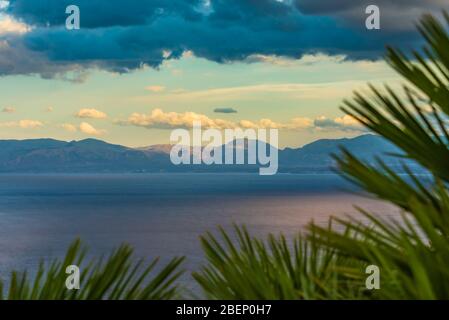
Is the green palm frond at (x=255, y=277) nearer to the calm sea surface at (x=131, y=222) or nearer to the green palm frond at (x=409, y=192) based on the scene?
the green palm frond at (x=409, y=192)

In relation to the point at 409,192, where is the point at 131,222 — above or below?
above

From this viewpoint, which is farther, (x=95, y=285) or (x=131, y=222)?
(x=131, y=222)

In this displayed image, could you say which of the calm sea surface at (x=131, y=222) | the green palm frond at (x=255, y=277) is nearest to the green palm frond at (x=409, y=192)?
the green palm frond at (x=255, y=277)

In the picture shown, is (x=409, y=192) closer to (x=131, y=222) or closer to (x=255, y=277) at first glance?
(x=255, y=277)

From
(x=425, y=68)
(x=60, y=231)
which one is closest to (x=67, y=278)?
(x=425, y=68)

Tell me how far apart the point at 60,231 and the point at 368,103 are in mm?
93975

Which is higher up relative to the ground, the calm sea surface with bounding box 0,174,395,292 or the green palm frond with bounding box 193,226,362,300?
the calm sea surface with bounding box 0,174,395,292

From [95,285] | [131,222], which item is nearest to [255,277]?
[95,285]

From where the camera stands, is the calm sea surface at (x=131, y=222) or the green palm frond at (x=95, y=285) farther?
the calm sea surface at (x=131, y=222)

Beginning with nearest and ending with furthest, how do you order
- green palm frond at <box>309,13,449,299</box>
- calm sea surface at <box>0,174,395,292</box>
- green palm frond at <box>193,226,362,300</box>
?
1. green palm frond at <box>309,13,449,299</box>
2. green palm frond at <box>193,226,362,300</box>
3. calm sea surface at <box>0,174,395,292</box>

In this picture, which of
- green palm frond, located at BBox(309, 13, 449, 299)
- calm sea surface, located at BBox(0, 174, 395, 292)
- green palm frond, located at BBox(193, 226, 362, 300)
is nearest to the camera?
green palm frond, located at BBox(309, 13, 449, 299)

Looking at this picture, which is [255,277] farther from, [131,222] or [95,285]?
[131,222]

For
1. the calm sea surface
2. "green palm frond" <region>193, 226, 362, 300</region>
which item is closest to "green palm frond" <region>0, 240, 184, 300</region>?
"green palm frond" <region>193, 226, 362, 300</region>

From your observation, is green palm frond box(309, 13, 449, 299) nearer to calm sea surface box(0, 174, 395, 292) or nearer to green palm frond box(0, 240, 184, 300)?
green palm frond box(0, 240, 184, 300)
